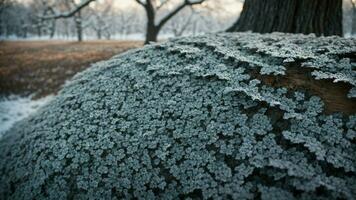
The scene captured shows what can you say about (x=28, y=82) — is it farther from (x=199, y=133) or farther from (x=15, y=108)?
(x=199, y=133)

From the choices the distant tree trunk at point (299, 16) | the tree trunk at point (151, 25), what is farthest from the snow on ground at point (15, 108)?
the tree trunk at point (151, 25)

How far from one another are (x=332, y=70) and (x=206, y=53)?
1290 mm

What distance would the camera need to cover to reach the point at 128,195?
2395 mm

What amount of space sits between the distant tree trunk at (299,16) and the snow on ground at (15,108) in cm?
605

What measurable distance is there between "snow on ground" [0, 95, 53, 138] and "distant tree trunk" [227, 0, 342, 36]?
6045 millimetres

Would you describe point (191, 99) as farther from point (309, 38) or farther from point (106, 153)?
point (309, 38)

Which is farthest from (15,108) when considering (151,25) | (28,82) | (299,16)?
(299,16)

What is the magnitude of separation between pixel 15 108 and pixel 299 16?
8.94 m

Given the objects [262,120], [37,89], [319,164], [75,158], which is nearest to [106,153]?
[75,158]

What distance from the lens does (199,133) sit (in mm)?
2477

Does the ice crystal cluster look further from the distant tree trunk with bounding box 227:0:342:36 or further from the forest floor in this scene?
the forest floor

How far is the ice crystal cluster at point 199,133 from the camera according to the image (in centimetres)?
210

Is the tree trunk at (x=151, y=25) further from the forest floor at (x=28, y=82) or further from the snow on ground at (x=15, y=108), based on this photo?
the snow on ground at (x=15, y=108)

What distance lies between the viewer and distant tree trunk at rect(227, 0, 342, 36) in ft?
13.8
